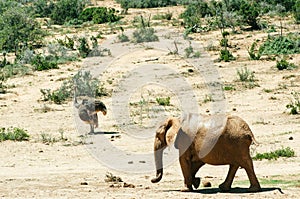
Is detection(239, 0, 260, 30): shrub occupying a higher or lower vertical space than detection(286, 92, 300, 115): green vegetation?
higher

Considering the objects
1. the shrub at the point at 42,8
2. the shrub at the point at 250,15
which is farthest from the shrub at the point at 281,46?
the shrub at the point at 42,8

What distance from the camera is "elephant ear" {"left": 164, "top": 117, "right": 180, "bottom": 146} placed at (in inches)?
360

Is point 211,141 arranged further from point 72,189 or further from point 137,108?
point 137,108

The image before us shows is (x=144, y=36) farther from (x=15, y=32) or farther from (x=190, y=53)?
(x=15, y=32)

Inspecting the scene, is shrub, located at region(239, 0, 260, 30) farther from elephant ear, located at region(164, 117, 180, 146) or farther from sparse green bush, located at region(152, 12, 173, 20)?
elephant ear, located at region(164, 117, 180, 146)

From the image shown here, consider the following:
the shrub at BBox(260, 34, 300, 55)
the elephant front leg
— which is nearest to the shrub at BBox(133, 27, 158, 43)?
the shrub at BBox(260, 34, 300, 55)

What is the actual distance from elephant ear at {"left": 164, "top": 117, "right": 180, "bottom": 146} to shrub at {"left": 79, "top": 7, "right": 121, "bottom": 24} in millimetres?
31334

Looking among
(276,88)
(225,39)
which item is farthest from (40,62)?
(276,88)

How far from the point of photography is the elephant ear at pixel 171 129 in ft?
30.0

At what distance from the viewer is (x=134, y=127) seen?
55.4 feet

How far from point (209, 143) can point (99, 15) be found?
32.5 m

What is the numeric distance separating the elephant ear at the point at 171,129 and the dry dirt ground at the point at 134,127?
2.15 feet

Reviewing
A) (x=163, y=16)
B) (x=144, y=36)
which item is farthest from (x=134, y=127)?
(x=163, y=16)

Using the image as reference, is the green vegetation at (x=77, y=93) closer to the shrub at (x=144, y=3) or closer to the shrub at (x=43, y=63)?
the shrub at (x=43, y=63)
